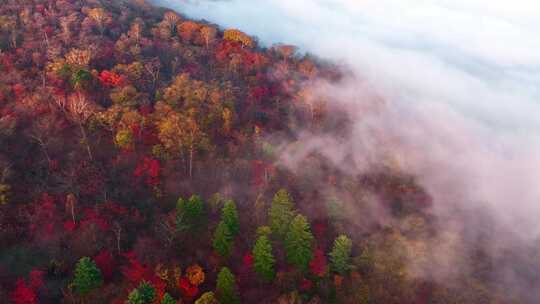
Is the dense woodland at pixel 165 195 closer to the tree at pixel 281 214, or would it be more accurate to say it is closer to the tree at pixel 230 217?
the tree at pixel 281 214

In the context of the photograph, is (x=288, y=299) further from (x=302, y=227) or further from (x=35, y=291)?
(x=35, y=291)

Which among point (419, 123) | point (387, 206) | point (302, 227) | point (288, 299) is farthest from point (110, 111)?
point (419, 123)

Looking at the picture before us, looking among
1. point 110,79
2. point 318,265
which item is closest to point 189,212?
point 318,265

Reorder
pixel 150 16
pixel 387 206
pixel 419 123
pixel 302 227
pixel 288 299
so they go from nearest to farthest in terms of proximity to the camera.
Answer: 1. pixel 288 299
2. pixel 302 227
3. pixel 387 206
4. pixel 150 16
5. pixel 419 123

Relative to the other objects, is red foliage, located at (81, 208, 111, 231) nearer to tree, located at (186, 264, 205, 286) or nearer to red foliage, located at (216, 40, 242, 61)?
tree, located at (186, 264, 205, 286)

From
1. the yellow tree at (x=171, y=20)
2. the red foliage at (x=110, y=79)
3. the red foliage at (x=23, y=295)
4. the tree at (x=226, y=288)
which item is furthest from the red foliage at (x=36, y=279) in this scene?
the yellow tree at (x=171, y=20)

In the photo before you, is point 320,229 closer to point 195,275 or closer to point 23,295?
point 195,275
